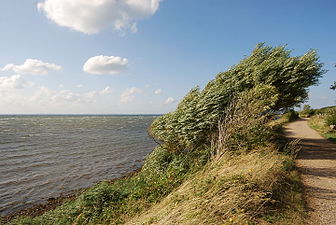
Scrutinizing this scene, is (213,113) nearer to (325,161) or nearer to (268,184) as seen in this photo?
(268,184)

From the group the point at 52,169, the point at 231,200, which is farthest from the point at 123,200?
the point at 52,169

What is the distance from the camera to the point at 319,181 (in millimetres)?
5988

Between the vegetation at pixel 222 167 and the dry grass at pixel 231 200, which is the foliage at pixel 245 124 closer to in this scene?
the vegetation at pixel 222 167

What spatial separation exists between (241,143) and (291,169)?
2036mm

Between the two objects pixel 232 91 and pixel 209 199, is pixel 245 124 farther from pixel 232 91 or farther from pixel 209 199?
pixel 209 199

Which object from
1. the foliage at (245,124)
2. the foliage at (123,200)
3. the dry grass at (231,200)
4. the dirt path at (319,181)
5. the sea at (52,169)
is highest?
the foliage at (245,124)

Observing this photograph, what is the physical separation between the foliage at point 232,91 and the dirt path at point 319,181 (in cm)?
321

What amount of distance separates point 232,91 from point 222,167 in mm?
4419

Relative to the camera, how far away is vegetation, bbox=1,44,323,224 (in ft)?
12.8

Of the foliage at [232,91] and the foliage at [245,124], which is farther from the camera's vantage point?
the foliage at [232,91]

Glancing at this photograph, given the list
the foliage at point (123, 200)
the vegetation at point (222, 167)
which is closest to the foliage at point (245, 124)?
the vegetation at point (222, 167)

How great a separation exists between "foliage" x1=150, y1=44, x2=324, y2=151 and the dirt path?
3212mm

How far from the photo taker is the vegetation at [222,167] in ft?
12.8

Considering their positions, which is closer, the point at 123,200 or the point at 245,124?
the point at 123,200
